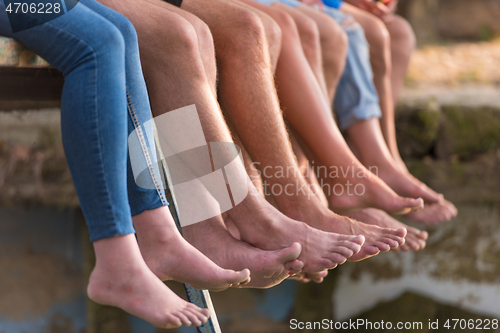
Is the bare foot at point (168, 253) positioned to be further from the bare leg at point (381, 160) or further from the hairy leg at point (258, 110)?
the bare leg at point (381, 160)

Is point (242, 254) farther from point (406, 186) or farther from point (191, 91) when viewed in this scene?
point (406, 186)

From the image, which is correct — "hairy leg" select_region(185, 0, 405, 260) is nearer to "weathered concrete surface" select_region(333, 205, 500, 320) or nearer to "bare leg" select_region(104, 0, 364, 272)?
"bare leg" select_region(104, 0, 364, 272)

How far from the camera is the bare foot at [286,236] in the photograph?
33.9 inches

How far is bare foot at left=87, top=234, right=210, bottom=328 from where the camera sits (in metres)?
0.69

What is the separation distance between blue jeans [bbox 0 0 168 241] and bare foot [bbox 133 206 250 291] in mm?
82

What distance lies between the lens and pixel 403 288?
2.46 m

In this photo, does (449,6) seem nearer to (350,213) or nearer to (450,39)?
(450,39)

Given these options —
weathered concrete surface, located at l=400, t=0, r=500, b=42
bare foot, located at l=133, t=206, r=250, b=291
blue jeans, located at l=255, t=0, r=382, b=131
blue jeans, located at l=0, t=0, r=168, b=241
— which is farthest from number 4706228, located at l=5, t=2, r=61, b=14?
weathered concrete surface, located at l=400, t=0, r=500, b=42

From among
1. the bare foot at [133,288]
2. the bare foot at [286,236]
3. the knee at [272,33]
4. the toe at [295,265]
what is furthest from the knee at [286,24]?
the bare foot at [133,288]

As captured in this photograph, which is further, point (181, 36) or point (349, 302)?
point (349, 302)

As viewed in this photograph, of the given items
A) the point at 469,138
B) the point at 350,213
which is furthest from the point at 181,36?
the point at 469,138

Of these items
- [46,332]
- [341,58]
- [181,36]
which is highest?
[181,36]

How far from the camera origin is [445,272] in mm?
2430

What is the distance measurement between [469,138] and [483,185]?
0.22 meters
